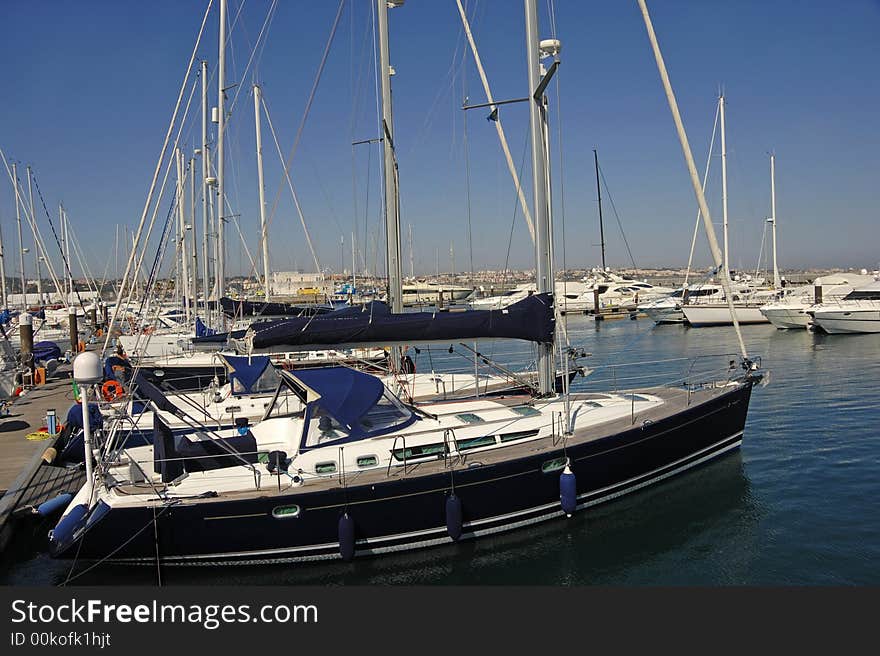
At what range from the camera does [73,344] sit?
1391 inches

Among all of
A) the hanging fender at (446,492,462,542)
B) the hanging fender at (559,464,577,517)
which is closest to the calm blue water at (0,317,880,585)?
the hanging fender at (446,492,462,542)

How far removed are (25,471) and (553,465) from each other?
10747mm

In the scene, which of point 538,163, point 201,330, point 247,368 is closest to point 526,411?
point 538,163

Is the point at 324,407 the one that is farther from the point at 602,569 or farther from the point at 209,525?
the point at 602,569

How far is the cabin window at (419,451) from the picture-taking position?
1182 cm

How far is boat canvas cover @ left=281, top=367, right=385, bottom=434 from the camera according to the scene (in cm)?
1197

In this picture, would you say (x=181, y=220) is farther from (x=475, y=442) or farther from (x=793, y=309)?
(x=793, y=309)

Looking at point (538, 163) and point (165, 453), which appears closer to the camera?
point (165, 453)

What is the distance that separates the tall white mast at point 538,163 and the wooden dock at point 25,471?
1022cm

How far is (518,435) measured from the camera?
42.5ft

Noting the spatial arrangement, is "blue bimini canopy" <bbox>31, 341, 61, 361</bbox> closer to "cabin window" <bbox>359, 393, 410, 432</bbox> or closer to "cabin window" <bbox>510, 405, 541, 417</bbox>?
"cabin window" <bbox>359, 393, 410, 432</bbox>

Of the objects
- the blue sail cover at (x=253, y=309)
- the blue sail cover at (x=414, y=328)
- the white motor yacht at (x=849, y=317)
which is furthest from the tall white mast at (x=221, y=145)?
the white motor yacht at (x=849, y=317)

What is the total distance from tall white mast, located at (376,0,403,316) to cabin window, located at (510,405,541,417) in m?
4.95

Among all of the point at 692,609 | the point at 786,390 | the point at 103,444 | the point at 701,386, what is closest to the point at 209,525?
the point at 103,444
